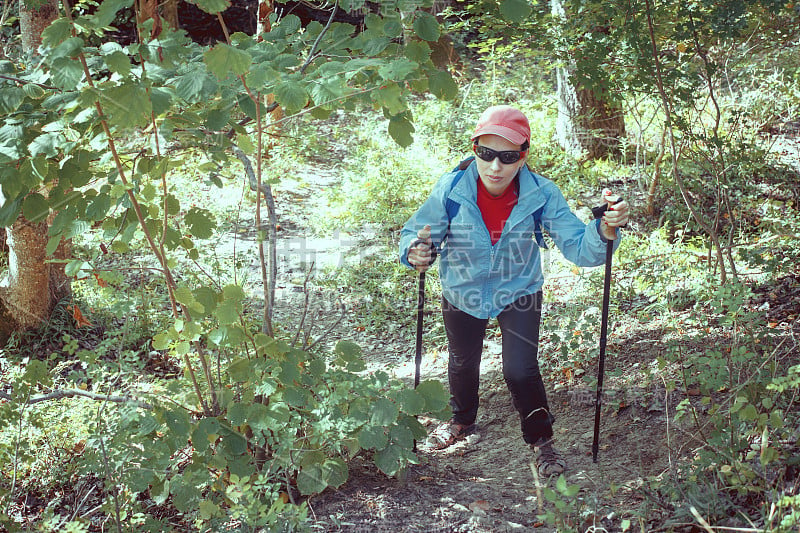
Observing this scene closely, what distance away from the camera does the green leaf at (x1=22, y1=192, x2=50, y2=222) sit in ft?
8.95

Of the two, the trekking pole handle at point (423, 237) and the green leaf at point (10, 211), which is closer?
the green leaf at point (10, 211)

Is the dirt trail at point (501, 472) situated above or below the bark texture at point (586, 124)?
below

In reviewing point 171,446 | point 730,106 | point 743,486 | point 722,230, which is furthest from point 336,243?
point 743,486

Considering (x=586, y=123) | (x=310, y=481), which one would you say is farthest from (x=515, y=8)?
(x=586, y=123)

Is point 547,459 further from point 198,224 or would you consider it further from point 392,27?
point 392,27

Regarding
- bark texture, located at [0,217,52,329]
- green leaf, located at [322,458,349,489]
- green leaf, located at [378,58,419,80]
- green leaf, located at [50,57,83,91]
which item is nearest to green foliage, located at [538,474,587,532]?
green leaf, located at [322,458,349,489]

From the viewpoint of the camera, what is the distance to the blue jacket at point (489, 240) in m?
3.55

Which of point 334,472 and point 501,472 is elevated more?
point 334,472

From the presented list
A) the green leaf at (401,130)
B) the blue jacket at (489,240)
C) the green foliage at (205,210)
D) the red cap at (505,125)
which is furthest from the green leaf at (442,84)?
the blue jacket at (489,240)

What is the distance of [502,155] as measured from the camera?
3.42 metres

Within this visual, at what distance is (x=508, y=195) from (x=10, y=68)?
2.32 metres

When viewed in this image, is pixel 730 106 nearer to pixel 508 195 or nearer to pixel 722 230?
pixel 722 230

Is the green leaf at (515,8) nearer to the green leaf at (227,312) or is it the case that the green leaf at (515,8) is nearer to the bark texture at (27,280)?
the green leaf at (227,312)

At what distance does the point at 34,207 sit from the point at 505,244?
216cm
